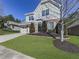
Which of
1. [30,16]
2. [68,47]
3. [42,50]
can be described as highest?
[30,16]

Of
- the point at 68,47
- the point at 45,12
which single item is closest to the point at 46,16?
the point at 45,12

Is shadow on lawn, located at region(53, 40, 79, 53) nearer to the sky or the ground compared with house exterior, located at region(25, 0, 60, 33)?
nearer to the ground

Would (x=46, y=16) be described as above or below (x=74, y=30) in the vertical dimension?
above

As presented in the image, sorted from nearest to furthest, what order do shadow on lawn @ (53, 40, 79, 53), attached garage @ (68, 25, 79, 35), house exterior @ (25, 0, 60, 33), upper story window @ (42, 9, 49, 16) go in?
shadow on lawn @ (53, 40, 79, 53) < attached garage @ (68, 25, 79, 35) < house exterior @ (25, 0, 60, 33) < upper story window @ (42, 9, 49, 16)

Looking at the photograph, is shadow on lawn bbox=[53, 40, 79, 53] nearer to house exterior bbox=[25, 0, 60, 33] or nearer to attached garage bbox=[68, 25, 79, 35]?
attached garage bbox=[68, 25, 79, 35]

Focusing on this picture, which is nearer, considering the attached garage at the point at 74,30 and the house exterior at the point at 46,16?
the attached garage at the point at 74,30

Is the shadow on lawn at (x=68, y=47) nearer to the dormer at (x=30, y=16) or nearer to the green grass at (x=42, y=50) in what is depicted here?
the green grass at (x=42, y=50)

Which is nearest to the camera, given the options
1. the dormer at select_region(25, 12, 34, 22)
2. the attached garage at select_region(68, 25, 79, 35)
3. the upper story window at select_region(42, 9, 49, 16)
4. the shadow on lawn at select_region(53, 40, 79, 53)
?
the shadow on lawn at select_region(53, 40, 79, 53)

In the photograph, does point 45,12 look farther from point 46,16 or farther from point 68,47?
point 68,47

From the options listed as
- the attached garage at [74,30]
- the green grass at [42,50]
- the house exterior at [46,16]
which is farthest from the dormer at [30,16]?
the green grass at [42,50]

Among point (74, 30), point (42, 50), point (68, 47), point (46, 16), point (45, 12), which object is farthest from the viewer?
point (45, 12)

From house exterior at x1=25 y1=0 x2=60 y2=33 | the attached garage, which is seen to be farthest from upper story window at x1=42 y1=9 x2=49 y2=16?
the attached garage

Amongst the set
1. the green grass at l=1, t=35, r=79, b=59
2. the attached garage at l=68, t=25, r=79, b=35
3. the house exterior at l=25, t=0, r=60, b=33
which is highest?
the house exterior at l=25, t=0, r=60, b=33

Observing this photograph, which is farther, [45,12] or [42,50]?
[45,12]
